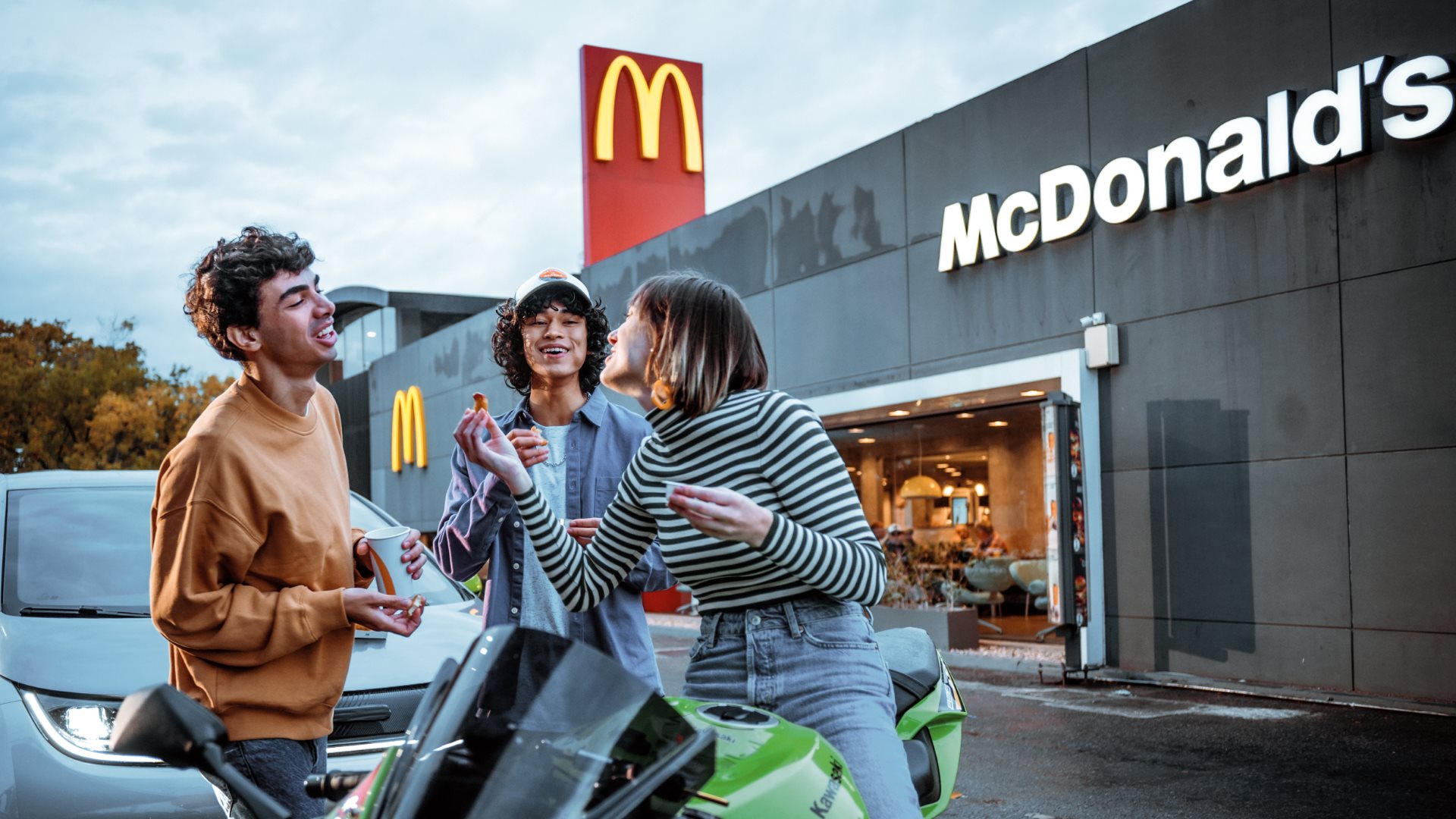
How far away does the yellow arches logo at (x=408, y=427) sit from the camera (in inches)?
1137

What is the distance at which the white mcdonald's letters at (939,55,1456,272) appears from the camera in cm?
934

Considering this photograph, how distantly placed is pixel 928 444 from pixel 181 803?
11.9 meters

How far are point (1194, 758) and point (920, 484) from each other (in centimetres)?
796

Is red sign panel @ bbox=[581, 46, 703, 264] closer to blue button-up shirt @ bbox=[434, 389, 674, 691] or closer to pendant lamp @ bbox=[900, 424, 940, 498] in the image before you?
pendant lamp @ bbox=[900, 424, 940, 498]

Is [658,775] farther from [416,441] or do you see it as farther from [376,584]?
[416,441]

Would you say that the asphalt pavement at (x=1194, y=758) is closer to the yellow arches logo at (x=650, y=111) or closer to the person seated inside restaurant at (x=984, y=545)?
the person seated inside restaurant at (x=984, y=545)

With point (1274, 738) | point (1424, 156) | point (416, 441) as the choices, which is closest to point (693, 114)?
point (416, 441)

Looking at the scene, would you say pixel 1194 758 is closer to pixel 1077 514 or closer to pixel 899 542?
pixel 1077 514

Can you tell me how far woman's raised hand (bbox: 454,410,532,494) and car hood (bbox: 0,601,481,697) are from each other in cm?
123

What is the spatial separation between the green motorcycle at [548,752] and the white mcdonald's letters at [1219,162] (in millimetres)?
9277

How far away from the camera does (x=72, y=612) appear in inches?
169

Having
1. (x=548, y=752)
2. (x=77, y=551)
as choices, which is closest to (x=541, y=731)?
(x=548, y=752)

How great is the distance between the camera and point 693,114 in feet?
72.0

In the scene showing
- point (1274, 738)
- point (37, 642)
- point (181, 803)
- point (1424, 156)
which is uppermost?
point (1424, 156)
